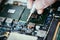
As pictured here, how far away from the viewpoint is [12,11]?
1.11 m

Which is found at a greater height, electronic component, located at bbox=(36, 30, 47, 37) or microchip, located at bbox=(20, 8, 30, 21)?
microchip, located at bbox=(20, 8, 30, 21)

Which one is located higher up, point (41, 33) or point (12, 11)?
point (12, 11)

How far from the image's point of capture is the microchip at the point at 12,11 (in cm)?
108

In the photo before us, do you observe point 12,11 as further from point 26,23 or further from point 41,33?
point 41,33

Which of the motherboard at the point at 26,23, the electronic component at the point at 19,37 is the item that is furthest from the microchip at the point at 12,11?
the electronic component at the point at 19,37

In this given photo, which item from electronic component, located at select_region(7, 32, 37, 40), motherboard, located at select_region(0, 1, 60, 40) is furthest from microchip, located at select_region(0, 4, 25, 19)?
electronic component, located at select_region(7, 32, 37, 40)

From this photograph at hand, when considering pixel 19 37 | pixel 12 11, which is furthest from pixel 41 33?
pixel 12 11

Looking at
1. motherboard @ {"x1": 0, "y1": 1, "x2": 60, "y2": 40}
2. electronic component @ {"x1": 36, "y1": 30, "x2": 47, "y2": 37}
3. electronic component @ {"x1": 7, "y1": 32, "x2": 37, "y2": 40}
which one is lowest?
electronic component @ {"x1": 7, "y1": 32, "x2": 37, "y2": 40}

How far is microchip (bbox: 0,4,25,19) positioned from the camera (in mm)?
1078

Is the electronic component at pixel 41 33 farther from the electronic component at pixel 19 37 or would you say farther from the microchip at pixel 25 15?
the microchip at pixel 25 15

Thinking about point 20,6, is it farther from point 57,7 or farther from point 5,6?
point 57,7

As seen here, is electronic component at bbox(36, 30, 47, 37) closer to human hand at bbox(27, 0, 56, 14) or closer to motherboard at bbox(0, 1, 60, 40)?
motherboard at bbox(0, 1, 60, 40)

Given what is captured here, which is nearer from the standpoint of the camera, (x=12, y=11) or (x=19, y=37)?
(x=19, y=37)

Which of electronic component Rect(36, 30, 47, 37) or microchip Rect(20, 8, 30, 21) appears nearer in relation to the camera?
electronic component Rect(36, 30, 47, 37)
